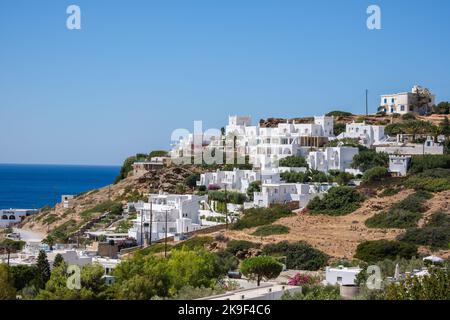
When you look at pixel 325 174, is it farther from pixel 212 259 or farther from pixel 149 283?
pixel 149 283

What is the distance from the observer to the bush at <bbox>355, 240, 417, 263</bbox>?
34.1 metres

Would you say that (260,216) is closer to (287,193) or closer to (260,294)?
(287,193)

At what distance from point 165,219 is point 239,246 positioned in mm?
7981

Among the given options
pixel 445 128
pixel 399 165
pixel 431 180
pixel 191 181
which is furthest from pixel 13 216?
pixel 431 180

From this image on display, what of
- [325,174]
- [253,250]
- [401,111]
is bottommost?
[253,250]

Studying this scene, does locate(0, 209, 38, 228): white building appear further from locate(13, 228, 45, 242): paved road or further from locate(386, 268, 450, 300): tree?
locate(386, 268, 450, 300): tree

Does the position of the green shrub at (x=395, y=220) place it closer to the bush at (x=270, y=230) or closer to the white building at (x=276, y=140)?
the bush at (x=270, y=230)

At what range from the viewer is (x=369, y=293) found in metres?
21.3

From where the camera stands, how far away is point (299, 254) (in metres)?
35.2

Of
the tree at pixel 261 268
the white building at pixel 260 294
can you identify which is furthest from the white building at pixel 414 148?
the white building at pixel 260 294

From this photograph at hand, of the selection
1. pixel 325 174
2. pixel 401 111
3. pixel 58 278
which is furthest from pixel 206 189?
pixel 58 278

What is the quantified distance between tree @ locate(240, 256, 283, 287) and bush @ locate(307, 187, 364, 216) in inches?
552

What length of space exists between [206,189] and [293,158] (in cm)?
643

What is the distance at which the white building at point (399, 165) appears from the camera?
48531 millimetres
